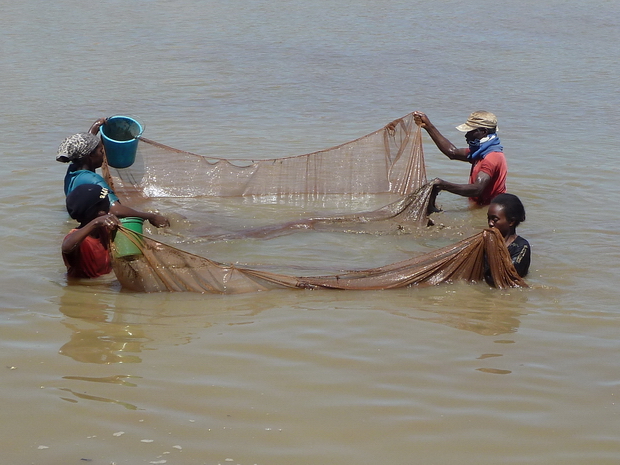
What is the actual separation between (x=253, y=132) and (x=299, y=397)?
643 cm

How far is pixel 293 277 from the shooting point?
4.92 m

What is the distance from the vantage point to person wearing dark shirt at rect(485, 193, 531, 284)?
5117 millimetres

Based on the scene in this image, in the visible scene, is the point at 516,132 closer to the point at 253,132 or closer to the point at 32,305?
the point at 253,132

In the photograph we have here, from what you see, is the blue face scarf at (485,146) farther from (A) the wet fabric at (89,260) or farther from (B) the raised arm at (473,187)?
(A) the wet fabric at (89,260)

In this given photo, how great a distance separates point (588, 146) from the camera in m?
9.26

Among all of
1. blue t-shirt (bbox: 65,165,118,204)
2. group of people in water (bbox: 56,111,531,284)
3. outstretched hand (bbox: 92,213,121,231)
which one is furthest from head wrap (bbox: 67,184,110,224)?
outstretched hand (bbox: 92,213,121,231)

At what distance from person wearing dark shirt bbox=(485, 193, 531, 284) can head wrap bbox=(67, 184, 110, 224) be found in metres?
2.58

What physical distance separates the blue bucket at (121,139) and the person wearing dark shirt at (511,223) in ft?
9.98

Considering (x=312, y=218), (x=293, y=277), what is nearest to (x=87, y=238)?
(x=293, y=277)

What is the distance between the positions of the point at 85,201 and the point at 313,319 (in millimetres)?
1634

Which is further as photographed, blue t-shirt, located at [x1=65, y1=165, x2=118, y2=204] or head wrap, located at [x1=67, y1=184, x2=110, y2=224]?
blue t-shirt, located at [x1=65, y1=165, x2=118, y2=204]

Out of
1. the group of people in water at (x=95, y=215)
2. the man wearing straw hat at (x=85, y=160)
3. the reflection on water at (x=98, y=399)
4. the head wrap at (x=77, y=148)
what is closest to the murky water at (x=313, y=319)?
the reflection on water at (x=98, y=399)

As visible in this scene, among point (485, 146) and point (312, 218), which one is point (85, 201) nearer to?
point (312, 218)

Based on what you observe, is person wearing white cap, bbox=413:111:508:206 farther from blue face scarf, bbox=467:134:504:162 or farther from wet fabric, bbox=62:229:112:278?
wet fabric, bbox=62:229:112:278
